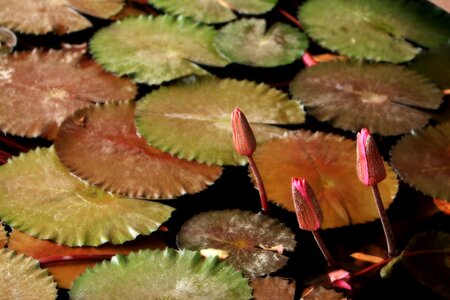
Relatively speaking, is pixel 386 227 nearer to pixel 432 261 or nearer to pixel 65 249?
pixel 432 261

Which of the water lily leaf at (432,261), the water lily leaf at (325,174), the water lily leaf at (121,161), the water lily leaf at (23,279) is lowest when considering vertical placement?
the water lily leaf at (23,279)

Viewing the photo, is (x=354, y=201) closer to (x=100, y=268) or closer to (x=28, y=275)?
(x=100, y=268)

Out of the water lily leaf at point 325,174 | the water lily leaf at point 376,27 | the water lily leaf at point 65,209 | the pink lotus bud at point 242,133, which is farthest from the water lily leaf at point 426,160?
the water lily leaf at point 65,209

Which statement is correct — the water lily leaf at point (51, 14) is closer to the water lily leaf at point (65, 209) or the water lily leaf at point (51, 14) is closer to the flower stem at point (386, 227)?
the water lily leaf at point (65, 209)

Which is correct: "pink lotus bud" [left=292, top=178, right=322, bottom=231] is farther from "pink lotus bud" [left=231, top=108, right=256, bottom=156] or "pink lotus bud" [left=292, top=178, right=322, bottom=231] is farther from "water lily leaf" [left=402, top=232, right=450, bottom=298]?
"water lily leaf" [left=402, top=232, right=450, bottom=298]

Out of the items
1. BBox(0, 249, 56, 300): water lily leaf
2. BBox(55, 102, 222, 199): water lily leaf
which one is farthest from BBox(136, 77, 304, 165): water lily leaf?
BBox(0, 249, 56, 300): water lily leaf

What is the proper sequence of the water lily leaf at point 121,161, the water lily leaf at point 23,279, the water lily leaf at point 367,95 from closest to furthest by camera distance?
1. the water lily leaf at point 23,279
2. the water lily leaf at point 121,161
3. the water lily leaf at point 367,95

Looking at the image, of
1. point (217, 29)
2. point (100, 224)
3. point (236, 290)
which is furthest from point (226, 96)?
point (236, 290)
